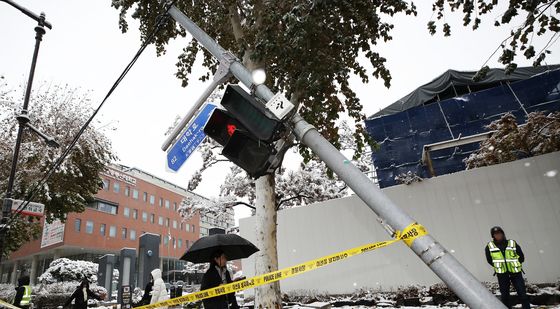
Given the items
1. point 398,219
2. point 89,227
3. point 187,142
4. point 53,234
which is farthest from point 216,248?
point 53,234

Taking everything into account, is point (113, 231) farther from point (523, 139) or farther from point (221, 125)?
point (221, 125)

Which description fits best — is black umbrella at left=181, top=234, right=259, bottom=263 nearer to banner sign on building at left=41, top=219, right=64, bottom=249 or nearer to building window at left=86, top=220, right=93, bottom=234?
banner sign on building at left=41, top=219, right=64, bottom=249

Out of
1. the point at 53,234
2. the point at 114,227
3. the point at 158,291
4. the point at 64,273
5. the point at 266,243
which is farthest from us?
the point at 114,227

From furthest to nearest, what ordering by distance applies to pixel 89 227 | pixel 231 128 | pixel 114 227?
pixel 114 227 < pixel 89 227 < pixel 231 128

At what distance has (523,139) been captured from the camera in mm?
11664

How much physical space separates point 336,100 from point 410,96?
49.0ft

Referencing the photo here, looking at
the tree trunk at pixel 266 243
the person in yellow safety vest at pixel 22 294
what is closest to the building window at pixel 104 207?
the person in yellow safety vest at pixel 22 294

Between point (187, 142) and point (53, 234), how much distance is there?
47.8 m

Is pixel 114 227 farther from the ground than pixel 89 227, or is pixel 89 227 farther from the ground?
pixel 114 227

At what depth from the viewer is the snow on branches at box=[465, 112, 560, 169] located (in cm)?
1105

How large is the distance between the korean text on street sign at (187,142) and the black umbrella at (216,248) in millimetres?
2599

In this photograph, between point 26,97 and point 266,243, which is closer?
point 266,243

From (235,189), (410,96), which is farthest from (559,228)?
(235,189)

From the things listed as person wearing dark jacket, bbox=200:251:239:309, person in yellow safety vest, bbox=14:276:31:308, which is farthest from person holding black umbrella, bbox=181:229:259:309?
person in yellow safety vest, bbox=14:276:31:308
